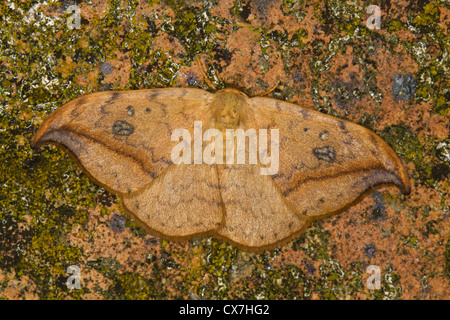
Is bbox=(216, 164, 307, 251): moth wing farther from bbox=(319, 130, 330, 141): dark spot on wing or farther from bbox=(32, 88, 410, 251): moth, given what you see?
bbox=(319, 130, 330, 141): dark spot on wing

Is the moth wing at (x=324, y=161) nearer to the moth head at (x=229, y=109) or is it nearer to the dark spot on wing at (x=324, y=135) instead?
the dark spot on wing at (x=324, y=135)

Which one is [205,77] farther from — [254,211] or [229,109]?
[254,211]

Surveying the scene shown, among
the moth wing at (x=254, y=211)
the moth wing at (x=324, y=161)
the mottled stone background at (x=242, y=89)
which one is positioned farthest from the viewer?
the mottled stone background at (x=242, y=89)

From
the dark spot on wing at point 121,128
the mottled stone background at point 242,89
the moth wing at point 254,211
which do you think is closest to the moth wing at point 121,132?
the dark spot on wing at point 121,128

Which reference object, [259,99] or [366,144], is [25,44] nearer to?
[259,99]

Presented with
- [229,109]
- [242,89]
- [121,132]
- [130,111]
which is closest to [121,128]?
[121,132]

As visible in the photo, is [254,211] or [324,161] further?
[254,211]

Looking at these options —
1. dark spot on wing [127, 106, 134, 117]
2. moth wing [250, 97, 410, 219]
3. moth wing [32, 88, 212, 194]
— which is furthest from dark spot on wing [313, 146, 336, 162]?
dark spot on wing [127, 106, 134, 117]
